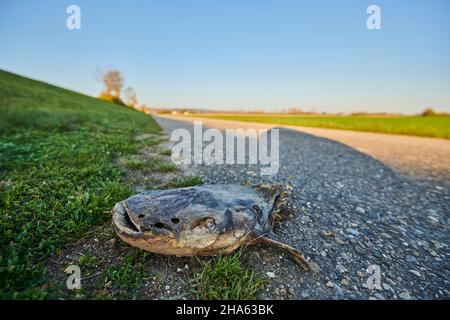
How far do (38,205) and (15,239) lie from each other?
65cm

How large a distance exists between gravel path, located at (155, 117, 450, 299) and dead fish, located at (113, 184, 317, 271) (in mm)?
275

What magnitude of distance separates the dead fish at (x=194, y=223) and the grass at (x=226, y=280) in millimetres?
113

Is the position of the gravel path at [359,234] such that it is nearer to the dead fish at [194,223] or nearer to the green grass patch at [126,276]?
the dead fish at [194,223]

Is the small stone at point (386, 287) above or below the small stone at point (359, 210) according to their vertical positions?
below

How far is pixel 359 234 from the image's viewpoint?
295 centimetres

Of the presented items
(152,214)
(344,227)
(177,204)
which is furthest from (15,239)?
→ (344,227)

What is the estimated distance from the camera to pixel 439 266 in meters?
2.45

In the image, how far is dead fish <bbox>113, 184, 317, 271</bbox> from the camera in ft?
6.72

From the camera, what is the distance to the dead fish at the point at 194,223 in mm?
2049

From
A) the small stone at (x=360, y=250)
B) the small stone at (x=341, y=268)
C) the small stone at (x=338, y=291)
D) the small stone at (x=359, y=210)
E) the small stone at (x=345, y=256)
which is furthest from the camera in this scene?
the small stone at (x=359, y=210)

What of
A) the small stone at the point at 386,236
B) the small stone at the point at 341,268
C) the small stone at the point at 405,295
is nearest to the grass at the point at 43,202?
the small stone at the point at 341,268

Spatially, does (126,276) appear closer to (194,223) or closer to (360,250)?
(194,223)
